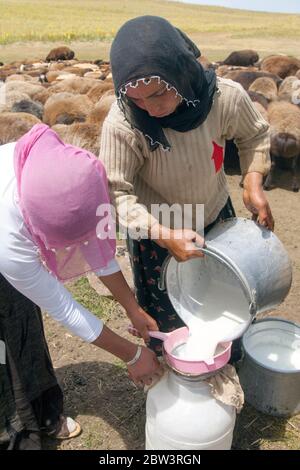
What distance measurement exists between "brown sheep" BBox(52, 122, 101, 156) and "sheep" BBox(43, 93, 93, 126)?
4.69ft

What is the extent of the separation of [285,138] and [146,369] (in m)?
5.53

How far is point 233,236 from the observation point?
2.33m

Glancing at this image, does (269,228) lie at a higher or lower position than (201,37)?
higher

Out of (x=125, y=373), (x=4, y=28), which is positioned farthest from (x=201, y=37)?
(x=125, y=373)

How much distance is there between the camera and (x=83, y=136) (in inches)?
257

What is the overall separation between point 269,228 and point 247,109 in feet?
1.82

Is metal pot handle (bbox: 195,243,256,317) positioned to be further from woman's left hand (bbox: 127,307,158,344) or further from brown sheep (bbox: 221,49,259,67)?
brown sheep (bbox: 221,49,259,67)

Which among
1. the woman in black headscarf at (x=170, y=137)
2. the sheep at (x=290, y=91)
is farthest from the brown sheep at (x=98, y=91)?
the woman in black headscarf at (x=170, y=137)

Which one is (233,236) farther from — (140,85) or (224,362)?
(140,85)

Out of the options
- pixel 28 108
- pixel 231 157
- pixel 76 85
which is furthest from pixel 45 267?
pixel 76 85

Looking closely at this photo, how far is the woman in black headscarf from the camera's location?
1982mm

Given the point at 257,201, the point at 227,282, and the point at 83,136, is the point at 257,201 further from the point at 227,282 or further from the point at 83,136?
the point at 83,136

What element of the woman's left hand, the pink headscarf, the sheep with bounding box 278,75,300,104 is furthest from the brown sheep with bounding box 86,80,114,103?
the pink headscarf

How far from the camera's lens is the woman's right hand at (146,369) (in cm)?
225
